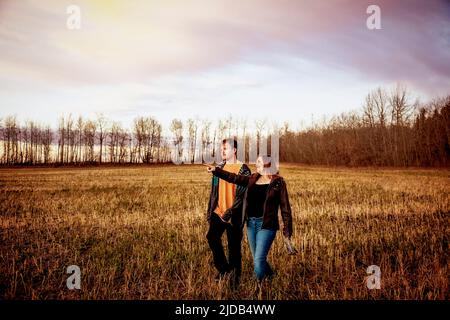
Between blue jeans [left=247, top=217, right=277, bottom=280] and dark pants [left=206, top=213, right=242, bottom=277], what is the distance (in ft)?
0.81

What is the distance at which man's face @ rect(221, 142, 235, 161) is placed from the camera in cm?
489

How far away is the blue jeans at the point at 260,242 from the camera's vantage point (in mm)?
4383

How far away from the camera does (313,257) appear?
241 inches

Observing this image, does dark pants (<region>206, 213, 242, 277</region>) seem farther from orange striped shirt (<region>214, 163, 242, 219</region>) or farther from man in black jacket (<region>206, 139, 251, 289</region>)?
orange striped shirt (<region>214, 163, 242, 219</region>)

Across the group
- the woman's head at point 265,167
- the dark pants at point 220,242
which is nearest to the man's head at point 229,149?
the woman's head at point 265,167

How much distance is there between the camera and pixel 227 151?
490 cm

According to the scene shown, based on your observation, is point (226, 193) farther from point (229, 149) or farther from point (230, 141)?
point (230, 141)

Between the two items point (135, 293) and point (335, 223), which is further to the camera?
point (335, 223)

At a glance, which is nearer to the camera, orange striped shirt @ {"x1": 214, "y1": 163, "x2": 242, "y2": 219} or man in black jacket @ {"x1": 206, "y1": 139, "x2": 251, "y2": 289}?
man in black jacket @ {"x1": 206, "y1": 139, "x2": 251, "y2": 289}

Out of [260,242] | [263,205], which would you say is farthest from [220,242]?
[263,205]

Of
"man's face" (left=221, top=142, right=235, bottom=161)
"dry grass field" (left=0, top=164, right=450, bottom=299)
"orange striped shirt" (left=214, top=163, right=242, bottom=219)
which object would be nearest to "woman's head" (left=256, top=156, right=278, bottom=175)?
"orange striped shirt" (left=214, top=163, right=242, bottom=219)
